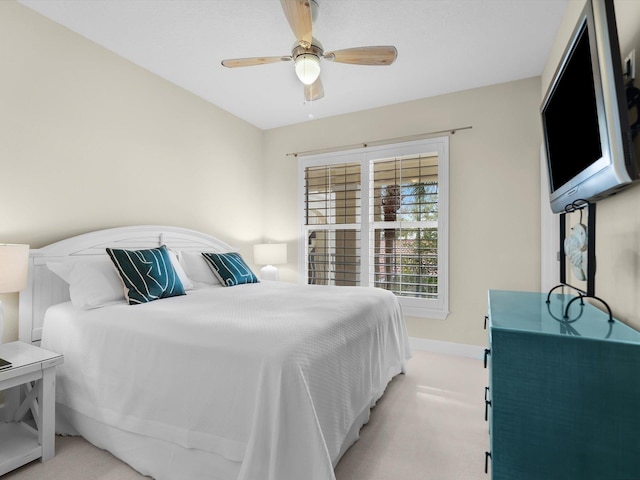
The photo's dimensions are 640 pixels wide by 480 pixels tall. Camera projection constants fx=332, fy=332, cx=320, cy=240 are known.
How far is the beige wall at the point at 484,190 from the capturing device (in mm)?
3166

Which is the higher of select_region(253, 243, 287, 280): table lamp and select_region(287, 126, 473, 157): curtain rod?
Answer: select_region(287, 126, 473, 157): curtain rod

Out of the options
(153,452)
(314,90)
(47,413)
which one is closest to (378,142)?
(314,90)

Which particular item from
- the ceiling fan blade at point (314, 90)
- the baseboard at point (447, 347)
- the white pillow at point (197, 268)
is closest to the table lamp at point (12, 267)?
the white pillow at point (197, 268)

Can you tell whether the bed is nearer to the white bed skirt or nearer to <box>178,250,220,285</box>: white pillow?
the white bed skirt

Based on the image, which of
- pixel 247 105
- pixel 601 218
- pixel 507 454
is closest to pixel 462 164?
pixel 601 218

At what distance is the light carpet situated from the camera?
165 cm

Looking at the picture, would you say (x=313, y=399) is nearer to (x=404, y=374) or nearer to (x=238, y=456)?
(x=238, y=456)

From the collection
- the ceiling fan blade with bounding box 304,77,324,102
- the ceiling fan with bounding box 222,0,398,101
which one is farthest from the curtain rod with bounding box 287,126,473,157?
the ceiling fan with bounding box 222,0,398,101

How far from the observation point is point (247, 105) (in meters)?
3.86

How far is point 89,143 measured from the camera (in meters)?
2.62

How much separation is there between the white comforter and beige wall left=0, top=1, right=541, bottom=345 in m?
0.94

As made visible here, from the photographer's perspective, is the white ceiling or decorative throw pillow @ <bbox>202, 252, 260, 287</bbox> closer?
the white ceiling

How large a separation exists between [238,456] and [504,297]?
1477 millimetres

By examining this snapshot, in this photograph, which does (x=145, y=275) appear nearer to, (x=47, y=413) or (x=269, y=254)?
(x=47, y=413)
